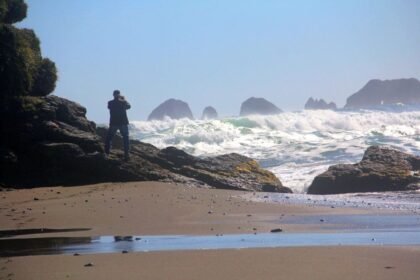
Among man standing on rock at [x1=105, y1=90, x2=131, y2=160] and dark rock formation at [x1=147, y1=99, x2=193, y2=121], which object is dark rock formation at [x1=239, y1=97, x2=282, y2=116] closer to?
dark rock formation at [x1=147, y1=99, x2=193, y2=121]

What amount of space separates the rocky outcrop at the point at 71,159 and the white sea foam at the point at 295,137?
4.64 metres

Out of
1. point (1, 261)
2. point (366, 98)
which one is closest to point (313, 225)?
point (1, 261)

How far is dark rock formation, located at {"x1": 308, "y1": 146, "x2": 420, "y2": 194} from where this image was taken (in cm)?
1645

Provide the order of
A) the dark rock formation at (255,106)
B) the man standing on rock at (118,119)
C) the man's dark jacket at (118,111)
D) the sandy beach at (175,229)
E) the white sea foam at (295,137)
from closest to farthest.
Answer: the sandy beach at (175,229), the man standing on rock at (118,119), the man's dark jacket at (118,111), the white sea foam at (295,137), the dark rock formation at (255,106)

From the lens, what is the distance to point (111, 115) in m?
16.2

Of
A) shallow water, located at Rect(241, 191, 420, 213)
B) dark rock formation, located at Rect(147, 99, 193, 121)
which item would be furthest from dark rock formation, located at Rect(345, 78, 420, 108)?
shallow water, located at Rect(241, 191, 420, 213)

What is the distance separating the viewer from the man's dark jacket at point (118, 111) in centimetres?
1605

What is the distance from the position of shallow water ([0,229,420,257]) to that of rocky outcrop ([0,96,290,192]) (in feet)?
21.8

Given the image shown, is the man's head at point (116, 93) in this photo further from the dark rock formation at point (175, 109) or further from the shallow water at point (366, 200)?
the dark rock formation at point (175, 109)

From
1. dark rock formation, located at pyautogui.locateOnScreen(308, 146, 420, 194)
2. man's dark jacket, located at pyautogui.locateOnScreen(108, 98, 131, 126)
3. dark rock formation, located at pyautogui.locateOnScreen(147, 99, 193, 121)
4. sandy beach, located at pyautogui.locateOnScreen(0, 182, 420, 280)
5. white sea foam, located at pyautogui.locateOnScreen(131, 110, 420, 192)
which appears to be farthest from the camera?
dark rock formation, located at pyautogui.locateOnScreen(147, 99, 193, 121)

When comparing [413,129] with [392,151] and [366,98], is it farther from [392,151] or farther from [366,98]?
[366,98]

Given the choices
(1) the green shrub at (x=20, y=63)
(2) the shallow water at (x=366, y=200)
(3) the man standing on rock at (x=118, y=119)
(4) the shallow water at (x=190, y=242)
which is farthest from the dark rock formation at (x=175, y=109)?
(4) the shallow water at (x=190, y=242)

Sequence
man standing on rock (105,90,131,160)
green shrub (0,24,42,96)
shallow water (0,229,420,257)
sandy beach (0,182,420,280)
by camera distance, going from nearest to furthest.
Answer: sandy beach (0,182,420,280), shallow water (0,229,420,257), green shrub (0,24,42,96), man standing on rock (105,90,131,160)

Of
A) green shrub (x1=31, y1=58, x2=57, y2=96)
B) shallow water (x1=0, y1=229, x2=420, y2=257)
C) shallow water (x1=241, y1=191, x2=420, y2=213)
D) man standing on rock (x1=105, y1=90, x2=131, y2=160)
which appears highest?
green shrub (x1=31, y1=58, x2=57, y2=96)
